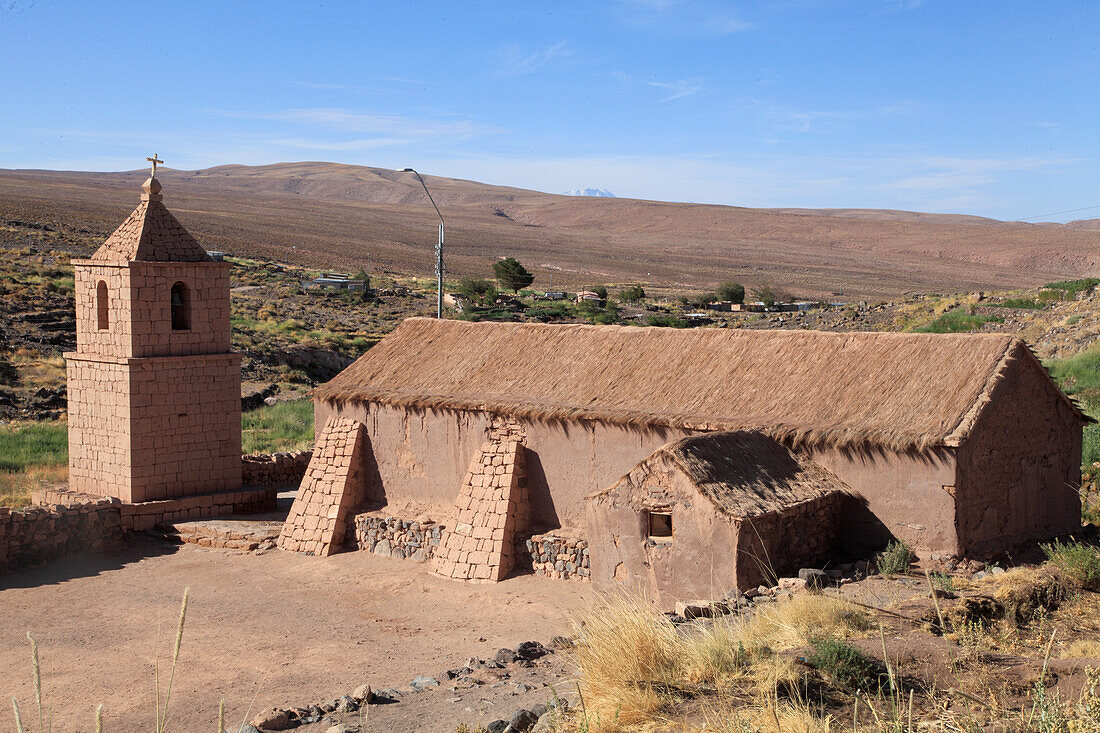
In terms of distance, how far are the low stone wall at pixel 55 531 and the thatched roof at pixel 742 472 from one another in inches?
351

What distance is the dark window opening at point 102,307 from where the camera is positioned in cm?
1842

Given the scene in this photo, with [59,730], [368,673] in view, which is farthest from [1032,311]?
[59,730]

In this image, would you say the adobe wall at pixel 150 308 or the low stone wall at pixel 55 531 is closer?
the low stone wall at pixel 55 531

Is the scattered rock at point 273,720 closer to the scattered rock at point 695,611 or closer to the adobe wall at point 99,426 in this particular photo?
the scattered rock at point 695,611

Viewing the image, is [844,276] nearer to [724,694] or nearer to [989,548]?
[989,548]

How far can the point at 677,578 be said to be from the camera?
39.5 ft

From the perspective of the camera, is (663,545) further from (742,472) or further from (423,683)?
(423,683)

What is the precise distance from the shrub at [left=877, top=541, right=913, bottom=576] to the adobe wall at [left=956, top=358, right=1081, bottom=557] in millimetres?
750

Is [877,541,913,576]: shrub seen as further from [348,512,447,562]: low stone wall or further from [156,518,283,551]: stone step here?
[156,518,283,551]: stone step

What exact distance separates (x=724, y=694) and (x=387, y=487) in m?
10.9

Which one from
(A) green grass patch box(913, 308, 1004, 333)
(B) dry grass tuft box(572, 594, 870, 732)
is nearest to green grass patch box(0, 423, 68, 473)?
(B) dry grass tuft box(572, 594, 870, 732)

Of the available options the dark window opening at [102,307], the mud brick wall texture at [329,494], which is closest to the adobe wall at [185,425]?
the dark window opening at [102,307]

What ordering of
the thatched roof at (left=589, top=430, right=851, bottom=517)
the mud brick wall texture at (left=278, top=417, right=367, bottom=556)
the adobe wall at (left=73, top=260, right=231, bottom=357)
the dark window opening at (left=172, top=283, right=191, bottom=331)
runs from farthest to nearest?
the dark window opening at (left=172, top=283, right=191, bottom=331) < the adobe wall at (left=73, top=260, right=231, bottom=357) < the mud brick wall texture at (left=278, top=417, right=367, bottom=556) < the thatched roof at (left=589, top=430, right=851, bottom=517)

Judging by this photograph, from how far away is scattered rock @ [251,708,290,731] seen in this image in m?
8.67
